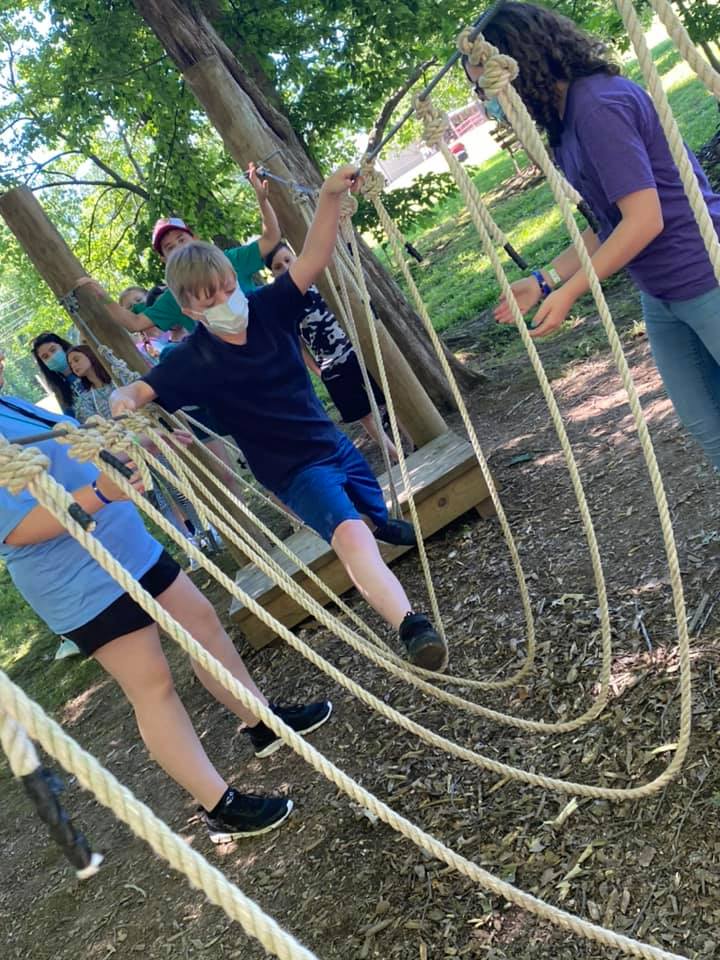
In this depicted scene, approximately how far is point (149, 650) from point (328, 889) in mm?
750

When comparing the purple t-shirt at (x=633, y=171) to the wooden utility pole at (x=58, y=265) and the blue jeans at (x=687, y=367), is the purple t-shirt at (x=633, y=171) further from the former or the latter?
the wooden utility pole at (x=58, y=265)

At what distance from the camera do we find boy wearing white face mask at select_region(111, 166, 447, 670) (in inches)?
87.7

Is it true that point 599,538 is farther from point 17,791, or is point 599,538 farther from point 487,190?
point 487,190

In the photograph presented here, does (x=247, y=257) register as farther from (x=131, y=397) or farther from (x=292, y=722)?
(x=292, y=722)

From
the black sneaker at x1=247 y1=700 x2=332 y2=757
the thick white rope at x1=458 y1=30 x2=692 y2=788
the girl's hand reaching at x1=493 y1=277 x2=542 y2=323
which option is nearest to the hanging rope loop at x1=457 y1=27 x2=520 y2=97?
the thick white rope at x1=458 y1=30 x2=692 y2=788

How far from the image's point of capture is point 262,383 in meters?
2.32

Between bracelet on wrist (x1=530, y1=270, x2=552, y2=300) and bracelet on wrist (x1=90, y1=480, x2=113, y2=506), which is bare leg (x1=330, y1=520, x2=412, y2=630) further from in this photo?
bracelet on wrist (x1=530, y1=270, x2=552, y2=300)

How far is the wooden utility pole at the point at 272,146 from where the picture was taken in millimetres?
3680

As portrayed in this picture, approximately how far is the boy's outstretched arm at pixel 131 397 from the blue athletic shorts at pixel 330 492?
44cm

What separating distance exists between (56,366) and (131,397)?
2661 millimetres

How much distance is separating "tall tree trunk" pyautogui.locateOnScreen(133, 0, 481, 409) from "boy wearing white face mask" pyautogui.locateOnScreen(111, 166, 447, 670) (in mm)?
1054

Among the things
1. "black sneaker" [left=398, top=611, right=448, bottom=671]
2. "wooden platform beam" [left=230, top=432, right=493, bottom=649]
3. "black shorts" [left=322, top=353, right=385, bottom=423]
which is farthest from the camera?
"black shorts" [left=322, top=353, right=385, bottom=423]

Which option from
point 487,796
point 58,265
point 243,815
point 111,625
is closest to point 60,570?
point 111,625

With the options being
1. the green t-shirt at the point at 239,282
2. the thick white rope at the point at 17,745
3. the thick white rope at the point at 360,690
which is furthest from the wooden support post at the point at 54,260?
the thick white rope at the point at 17,745
